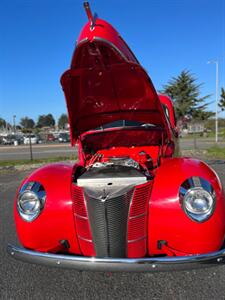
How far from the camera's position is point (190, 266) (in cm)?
235

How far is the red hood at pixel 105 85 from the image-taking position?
2.86 m

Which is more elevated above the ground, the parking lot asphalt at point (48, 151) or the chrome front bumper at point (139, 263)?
the chrome front bumper at point (139, 263)

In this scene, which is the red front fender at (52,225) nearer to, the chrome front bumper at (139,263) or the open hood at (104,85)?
the chrome front bumper at (139,263)

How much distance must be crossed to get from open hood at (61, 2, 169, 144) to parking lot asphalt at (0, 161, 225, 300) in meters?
1.83

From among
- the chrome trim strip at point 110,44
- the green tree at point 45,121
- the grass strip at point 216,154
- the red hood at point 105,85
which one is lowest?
the grass strip at point 216,154

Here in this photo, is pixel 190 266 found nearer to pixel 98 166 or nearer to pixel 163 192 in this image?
pixel 163 192

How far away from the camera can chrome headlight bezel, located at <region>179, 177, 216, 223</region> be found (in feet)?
8.40

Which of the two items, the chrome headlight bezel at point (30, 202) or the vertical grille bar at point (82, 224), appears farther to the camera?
the chrome headlight bezel at point (30, 202)

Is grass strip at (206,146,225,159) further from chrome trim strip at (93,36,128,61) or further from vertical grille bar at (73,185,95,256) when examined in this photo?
vertical grille bar at (73,185,95,256)

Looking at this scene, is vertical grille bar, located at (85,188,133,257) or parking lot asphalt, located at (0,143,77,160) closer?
vertical grille bar, located at (85,188,133,257)

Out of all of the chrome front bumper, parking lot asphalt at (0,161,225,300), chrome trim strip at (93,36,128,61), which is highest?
chrome trim strip at (93,36,128,61)

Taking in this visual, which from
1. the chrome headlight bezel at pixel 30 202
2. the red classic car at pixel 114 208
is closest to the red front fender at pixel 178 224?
the red classic car at pixel 114 208

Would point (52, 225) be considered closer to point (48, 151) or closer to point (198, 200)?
point (198, 200)

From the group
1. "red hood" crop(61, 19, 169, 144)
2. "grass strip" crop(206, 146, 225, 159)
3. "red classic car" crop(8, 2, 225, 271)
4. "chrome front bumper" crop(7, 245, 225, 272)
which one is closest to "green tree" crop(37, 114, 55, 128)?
"grass strip" crop(206, 146, 225, 159)
